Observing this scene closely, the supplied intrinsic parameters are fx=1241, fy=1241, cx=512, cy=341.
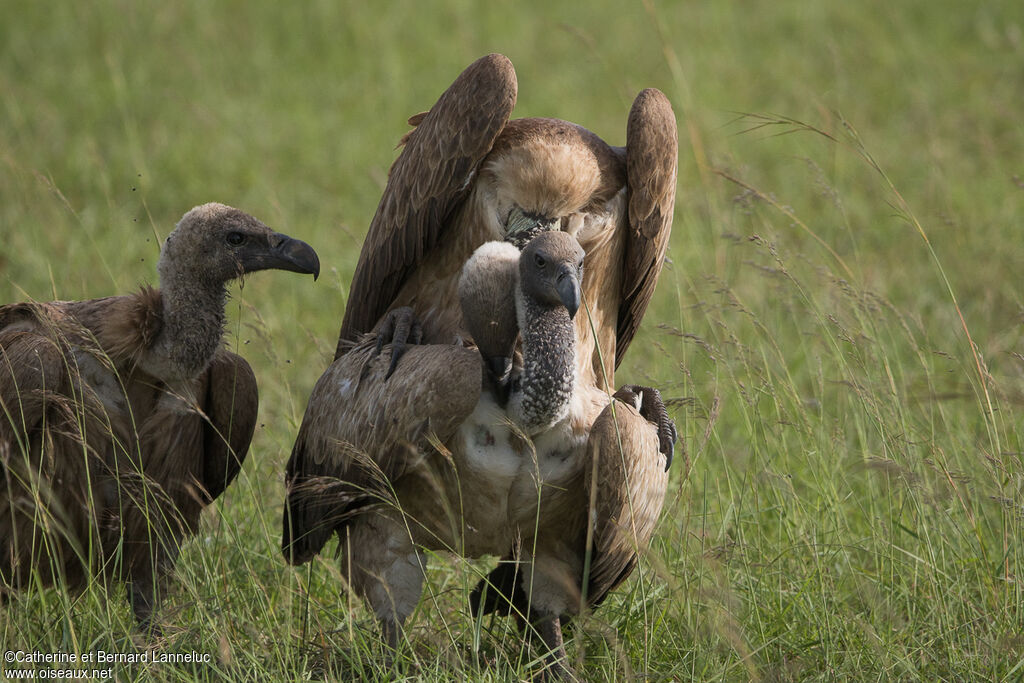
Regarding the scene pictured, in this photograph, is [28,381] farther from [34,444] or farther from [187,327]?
[187,327]

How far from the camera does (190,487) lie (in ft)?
12.6

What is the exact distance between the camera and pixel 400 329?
12.4ft

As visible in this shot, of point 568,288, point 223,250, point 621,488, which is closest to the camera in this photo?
point 568,288

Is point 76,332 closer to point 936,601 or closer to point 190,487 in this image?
point 190,487

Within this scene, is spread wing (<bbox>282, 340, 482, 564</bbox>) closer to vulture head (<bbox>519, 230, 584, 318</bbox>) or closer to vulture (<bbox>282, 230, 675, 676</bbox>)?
vulture (<bbox>282, 230, 675, 676</bbox>)

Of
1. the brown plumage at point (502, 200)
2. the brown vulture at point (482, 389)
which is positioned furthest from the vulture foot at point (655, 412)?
the brown plumage at point (502, 200)

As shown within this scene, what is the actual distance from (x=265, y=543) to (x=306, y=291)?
3266 mm

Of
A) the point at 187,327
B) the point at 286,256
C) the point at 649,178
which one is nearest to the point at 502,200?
the point at 649,178

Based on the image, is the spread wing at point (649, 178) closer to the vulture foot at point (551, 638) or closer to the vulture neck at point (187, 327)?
the vulture foot at point (551, 638)

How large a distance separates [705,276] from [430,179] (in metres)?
1.12

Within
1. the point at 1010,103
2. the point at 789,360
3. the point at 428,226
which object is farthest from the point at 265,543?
the point at 1010,103

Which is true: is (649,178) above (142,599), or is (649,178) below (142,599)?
above

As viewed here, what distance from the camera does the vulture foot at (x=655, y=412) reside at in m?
3.77

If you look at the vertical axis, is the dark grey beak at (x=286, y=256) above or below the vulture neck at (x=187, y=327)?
above
